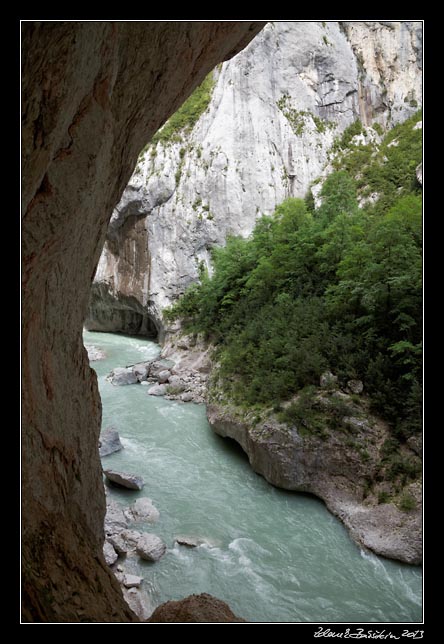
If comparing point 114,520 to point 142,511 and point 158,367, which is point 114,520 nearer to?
point 142,511

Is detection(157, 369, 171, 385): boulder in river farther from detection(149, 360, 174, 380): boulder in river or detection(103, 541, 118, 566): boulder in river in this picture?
detection(103, 541, 118, 566): boulder in river

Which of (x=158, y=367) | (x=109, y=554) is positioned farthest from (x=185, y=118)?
(x=109, y=554)

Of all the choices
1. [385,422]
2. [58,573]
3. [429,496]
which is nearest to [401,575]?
[385,422]

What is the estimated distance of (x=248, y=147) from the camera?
25500mm

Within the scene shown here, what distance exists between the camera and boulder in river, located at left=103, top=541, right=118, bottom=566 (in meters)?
6.21

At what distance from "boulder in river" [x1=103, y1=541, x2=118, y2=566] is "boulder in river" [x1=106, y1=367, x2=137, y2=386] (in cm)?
999

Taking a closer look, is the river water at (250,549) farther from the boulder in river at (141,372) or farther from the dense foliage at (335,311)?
the boulder in river at (141,372)

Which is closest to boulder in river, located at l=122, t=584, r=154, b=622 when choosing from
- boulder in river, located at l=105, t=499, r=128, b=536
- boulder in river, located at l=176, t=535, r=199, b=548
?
boulder in river, located at l=176, t=535, r=199, b=548

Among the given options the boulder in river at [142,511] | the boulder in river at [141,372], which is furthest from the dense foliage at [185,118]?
the boulder in river at [142,511]

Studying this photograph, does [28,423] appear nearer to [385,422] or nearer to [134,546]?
[134,546]

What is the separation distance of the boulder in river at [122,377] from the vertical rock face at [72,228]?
11006mm

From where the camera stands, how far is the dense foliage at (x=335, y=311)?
8.12 metres

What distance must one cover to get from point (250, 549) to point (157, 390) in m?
8.94

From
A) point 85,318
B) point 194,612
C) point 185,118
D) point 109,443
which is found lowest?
point 109,443
